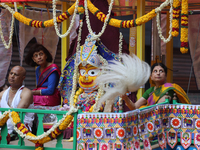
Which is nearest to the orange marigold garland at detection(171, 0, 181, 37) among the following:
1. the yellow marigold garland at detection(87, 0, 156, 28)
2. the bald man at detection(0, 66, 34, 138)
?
the yellow marigold garland at detection(87, 0, 156, 28)

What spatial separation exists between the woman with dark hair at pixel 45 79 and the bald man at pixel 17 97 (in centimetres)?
91

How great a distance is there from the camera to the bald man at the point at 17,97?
409 cm

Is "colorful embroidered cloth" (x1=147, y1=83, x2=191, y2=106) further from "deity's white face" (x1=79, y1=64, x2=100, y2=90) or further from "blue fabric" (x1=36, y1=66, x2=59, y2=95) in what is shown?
"blue fabric" (x1=36, y1=66, x2=59, y2=95)

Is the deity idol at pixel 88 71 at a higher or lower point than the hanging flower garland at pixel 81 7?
lower

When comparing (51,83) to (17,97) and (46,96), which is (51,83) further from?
(17,97)

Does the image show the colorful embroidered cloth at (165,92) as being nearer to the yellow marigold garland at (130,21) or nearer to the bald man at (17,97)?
the yellow marigold garland at (130,21)

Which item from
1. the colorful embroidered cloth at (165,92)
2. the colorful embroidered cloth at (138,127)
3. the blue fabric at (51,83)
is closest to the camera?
the colorful embroidered cloth at (138,127)

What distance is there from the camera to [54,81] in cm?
525

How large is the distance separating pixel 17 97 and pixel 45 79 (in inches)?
46.5

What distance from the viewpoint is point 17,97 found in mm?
4141

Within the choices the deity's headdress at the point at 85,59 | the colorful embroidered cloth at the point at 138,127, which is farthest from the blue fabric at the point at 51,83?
the colorful embroidered cloth at the point at 138,127

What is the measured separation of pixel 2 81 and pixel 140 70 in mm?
4789

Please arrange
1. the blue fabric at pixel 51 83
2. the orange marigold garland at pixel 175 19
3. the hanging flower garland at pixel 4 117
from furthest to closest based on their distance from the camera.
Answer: the blue fabric at pixel 51 83, the orange marigold garland at pixel 175 19, the hanging flower garland at pixel 4 117

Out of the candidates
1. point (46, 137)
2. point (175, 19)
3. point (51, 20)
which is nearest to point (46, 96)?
point (51, 20)
